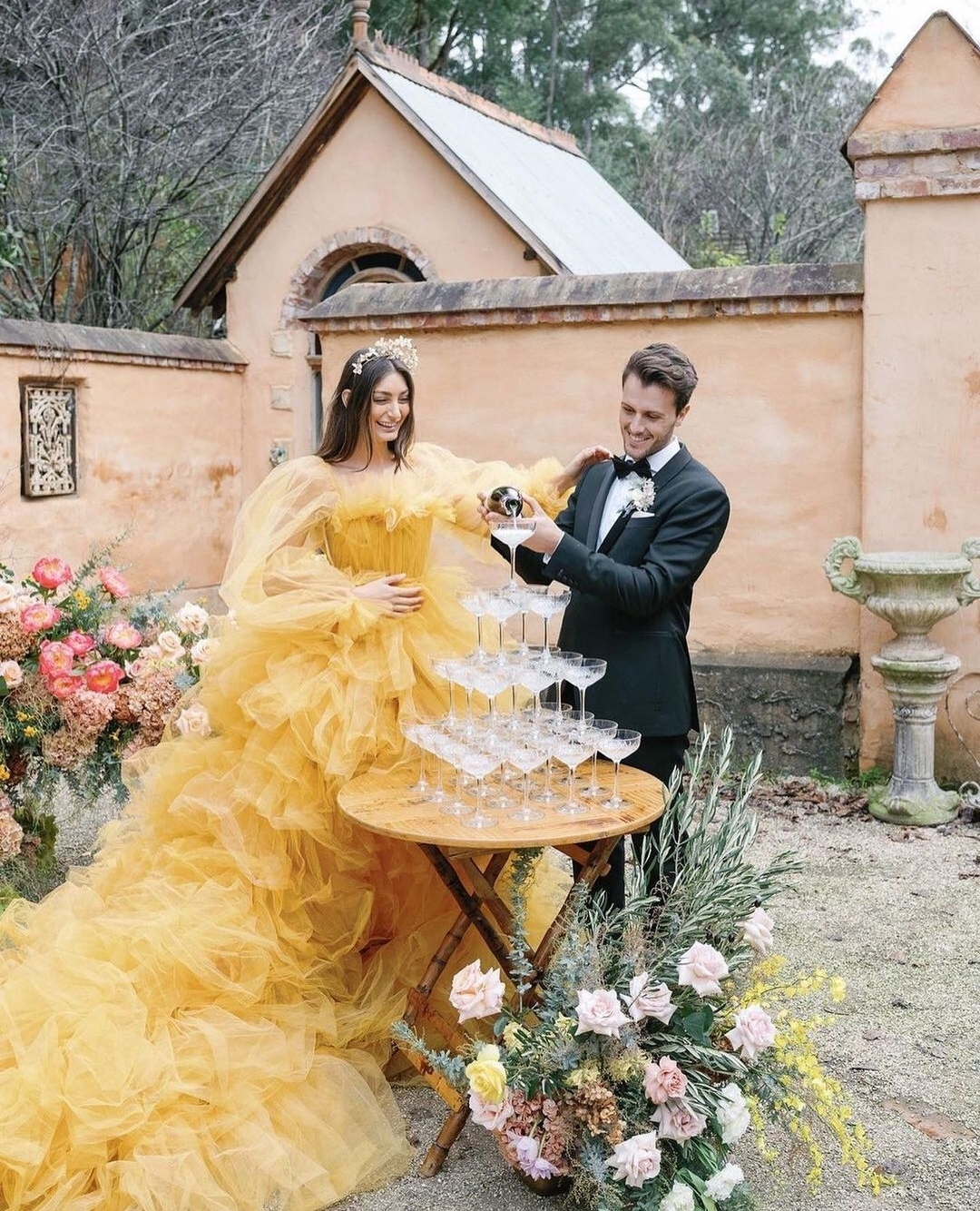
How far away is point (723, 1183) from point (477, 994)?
64 centimetres

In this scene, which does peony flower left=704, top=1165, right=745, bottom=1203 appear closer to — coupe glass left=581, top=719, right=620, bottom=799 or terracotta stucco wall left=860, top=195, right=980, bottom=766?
coupe glass left=581, top=719, right=620, bottom=799

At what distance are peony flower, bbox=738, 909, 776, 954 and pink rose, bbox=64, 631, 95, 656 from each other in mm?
2347

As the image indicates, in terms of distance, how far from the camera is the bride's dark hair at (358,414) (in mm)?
3451

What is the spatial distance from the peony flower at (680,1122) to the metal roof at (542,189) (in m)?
8.57

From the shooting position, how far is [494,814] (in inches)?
110

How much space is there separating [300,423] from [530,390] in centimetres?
487

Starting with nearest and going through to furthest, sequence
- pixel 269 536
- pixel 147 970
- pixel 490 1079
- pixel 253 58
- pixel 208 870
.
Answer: pixel 490 1079 → pixel 147 970 → pixel 208 870 → pixel 269 536 → pixel 253 58

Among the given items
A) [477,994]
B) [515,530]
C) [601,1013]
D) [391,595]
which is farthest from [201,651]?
[601,1013]

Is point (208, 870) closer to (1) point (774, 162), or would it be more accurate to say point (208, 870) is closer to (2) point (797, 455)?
(2) point (797, 455)

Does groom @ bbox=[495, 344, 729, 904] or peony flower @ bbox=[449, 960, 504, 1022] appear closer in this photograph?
peony flower @ bbox=[449, 960, 504, 1022]

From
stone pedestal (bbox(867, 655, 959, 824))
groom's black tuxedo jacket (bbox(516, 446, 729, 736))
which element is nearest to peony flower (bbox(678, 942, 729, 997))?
groom's black tuxedo jacket (bbox(516, 446, 729, 736))

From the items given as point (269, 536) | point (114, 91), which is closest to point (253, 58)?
point (114, 91)

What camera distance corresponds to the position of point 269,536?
3.36m

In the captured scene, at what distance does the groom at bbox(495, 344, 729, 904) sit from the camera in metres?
3.05
